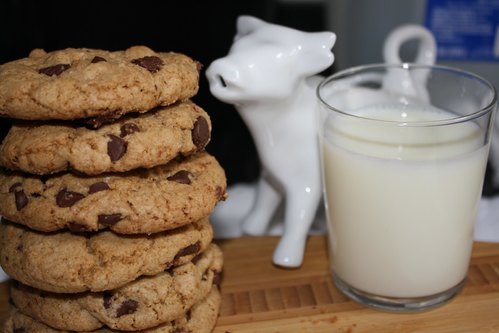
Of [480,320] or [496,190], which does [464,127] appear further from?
[496,190]

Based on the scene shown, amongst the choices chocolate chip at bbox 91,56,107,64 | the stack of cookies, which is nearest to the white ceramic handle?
the stack of cookies

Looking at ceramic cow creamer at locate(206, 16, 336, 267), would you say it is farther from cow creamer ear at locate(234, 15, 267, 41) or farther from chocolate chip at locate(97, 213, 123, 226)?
chocolate chip at locate(97, 213, 123, 226)

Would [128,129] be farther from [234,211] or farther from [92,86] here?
[234,211]

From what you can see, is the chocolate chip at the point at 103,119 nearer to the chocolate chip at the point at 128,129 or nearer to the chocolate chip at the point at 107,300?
the chocolate chip at the point at 128,129

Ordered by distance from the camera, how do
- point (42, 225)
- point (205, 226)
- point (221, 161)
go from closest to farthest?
point (42, 225)
point (205, 226)
point (221, 161)

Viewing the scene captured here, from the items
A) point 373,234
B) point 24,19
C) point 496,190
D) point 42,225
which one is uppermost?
point 24,19

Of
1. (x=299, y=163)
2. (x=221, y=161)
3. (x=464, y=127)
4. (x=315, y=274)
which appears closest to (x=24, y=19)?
(x=221, y=161)
